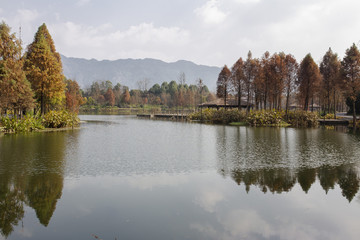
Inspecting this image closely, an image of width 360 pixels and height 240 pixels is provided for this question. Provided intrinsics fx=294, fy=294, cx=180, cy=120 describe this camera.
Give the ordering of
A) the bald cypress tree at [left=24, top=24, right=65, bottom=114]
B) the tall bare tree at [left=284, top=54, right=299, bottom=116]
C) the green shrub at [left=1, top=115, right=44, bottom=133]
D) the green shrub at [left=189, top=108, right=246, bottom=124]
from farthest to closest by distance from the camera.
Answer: the green shrub at [left=189, top=108, right=246, bottom=124]
the tall bare tree at [left=284, top=54, right=299, bottom=116]
the bald cypress tree at [left=24, top=24, right=65, bottom=114]
the green shrub at [left=1, top=115, right=44, bottom=133]

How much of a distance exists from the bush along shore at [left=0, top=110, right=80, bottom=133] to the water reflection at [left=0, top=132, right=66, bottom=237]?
11013mm

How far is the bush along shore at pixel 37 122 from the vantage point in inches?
997

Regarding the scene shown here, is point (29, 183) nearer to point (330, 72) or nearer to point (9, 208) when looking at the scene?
point (9, 208)

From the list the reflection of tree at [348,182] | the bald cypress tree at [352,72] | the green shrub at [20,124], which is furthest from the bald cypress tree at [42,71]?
the bald cypress tree at [352,72]

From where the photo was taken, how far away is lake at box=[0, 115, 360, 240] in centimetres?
646

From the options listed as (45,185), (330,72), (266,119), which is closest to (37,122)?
(45,185)

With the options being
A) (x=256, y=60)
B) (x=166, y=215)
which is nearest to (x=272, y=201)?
(x=166, y=215)

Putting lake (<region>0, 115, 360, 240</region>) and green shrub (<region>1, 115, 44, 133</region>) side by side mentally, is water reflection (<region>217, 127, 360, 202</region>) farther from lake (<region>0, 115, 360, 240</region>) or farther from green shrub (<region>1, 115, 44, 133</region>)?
green shrub (<region>1, 115, 44, 133</region>)

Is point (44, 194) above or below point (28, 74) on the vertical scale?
below

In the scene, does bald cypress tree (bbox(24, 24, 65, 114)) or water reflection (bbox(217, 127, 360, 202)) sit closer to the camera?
water reflection (bbox(217, 127, 360, 202))

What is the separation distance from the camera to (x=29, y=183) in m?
9.50

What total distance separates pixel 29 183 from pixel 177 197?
4871mm

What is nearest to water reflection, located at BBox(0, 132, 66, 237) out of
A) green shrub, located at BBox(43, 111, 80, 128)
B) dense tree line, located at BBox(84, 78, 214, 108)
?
green shrub, located at BBox(43, 111, 80, 128)

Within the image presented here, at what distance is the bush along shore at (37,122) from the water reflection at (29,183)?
36.1ft
